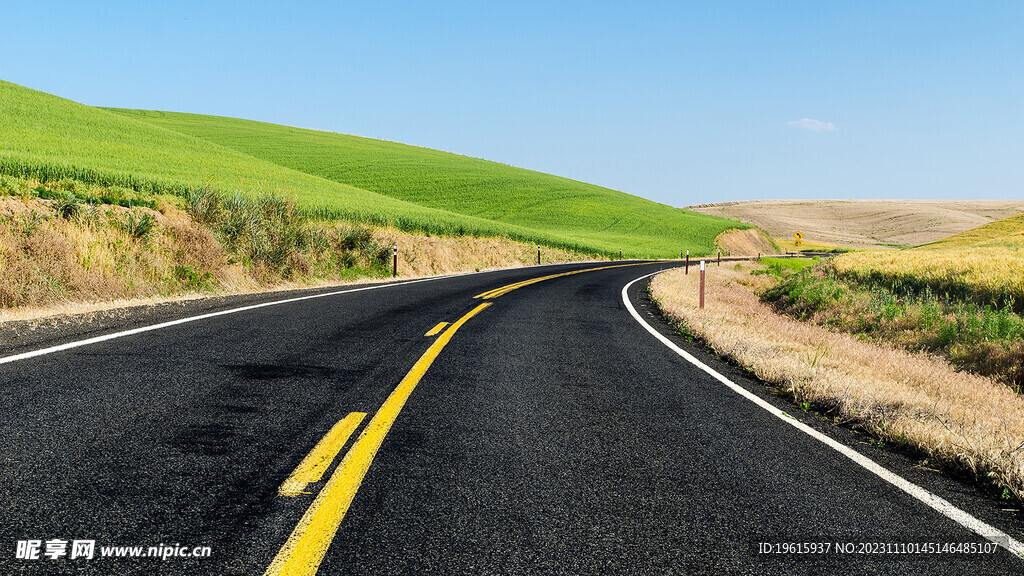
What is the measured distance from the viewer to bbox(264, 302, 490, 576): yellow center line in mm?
2564

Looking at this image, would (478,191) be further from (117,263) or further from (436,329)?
(436,329)

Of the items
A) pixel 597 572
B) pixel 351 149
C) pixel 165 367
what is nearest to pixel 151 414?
pixel 165 367

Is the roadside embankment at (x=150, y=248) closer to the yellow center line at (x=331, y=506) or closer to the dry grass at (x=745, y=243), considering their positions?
the yellow center line at (x=331, y=506)

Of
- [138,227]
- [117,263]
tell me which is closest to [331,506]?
[117,263]

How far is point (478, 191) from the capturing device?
220 feet

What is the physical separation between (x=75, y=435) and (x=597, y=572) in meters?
3.58

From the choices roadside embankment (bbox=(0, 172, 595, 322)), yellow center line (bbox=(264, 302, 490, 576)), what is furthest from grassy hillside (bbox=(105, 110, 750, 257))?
yellow center line (bbox=(264, 302, 490, 576))

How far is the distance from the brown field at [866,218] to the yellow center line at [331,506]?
322 feet

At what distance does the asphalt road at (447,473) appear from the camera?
2.76m

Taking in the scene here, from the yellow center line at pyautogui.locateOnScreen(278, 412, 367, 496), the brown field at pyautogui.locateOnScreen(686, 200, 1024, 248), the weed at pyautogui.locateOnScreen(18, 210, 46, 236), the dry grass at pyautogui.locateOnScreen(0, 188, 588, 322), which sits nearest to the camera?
the yellow center line at pyautogui.locateOnScreen(278, 412, 367, 496)

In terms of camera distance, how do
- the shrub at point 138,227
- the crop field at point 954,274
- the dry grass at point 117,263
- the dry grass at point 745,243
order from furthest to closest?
1. the dry grass at point 745,243
2. the crop field at point 954,274
3. the shrub at point 138,227
4. the dry grass at point 117,263

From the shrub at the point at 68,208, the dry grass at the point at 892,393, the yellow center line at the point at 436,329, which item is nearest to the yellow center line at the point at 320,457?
the yellow center line at the point at 436,329

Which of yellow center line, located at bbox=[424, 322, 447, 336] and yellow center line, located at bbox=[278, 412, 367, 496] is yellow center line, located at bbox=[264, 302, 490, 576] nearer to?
yellow center line, located at bbox=[278, 412, 367, 496]

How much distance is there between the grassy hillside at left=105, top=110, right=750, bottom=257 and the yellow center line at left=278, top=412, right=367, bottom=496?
45799mm
